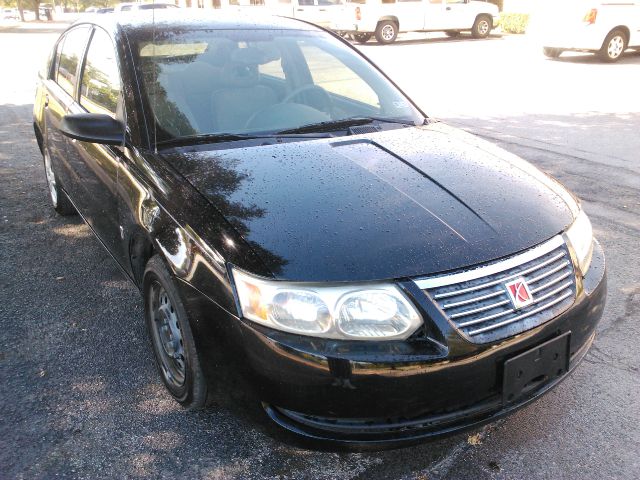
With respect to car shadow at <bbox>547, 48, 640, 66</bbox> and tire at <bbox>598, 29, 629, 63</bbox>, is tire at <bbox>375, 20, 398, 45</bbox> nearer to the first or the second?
car shadow at <bbox>547, 48, 640, 66</bbox>

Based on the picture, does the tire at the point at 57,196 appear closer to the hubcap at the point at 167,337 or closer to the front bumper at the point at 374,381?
the hubcap at the point at 167,337

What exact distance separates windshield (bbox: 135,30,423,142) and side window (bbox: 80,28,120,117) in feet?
0.70

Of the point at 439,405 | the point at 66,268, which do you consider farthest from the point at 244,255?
the point at 66,268

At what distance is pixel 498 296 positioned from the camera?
214 centimetres

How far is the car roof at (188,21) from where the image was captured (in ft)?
11.4

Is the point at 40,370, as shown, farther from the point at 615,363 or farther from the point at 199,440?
the point at 615,363

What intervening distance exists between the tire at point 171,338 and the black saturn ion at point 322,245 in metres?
0.01

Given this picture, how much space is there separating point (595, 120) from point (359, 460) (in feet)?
25.2

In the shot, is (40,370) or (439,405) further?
(40,370)

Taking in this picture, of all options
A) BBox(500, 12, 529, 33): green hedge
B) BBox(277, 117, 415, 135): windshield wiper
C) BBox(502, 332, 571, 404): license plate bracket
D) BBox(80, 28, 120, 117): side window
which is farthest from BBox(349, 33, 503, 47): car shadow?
BBox(502, 332, 571, 404): license plate bracket

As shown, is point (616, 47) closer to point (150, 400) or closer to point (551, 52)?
point (551, 52)

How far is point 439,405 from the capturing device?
2.10m

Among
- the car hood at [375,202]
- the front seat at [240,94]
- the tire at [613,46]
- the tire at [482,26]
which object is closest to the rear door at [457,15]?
the tire at [482,26]

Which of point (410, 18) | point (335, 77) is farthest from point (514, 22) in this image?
point (335, 77)
